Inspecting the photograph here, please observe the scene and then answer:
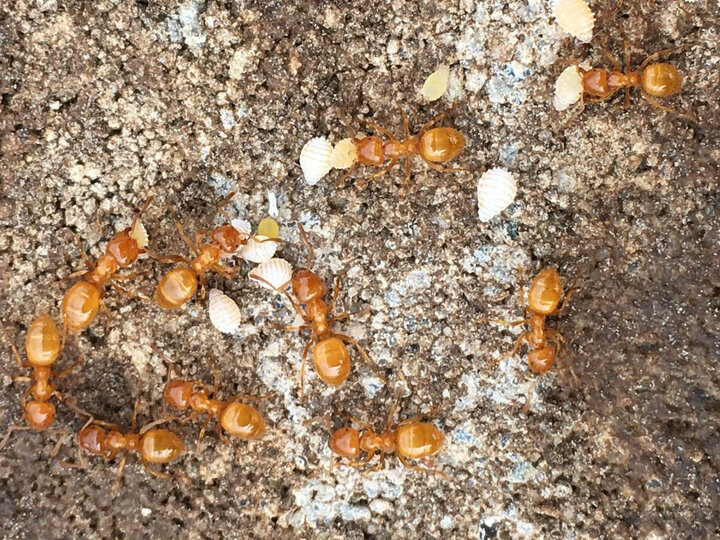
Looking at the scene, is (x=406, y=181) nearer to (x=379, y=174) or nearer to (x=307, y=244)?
(x=379, y=174)

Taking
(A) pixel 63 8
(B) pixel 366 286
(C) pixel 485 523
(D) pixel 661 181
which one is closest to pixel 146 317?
(B) pixel 366 286

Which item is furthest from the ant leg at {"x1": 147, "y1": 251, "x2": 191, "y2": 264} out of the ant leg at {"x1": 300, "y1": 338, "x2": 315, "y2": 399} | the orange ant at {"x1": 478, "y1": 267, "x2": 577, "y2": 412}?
the orange ant at {"x1": 478, "y1": 267, "x2": 577, "y2": 412}

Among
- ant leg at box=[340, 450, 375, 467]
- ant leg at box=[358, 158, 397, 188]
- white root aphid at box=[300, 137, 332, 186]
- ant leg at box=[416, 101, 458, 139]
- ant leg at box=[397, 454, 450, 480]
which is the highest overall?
ant leg at box=[416, 101, 458, 139]

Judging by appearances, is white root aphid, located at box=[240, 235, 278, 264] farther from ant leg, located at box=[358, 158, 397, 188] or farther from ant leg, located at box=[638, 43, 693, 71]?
ant leg, located at box=[638, 43, 693, 71]

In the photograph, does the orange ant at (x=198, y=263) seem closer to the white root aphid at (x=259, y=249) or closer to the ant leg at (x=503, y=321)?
the white root aphid at (x=259, y=249)

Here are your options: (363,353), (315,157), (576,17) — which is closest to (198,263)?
(315,157)

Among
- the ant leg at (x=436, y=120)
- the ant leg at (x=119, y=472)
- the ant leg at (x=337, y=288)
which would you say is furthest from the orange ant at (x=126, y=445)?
the ant leg at (x=436, y=120)

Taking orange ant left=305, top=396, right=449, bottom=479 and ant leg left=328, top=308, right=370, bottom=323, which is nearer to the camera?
orange ant left=305, top=396, right=449, bottom=479
